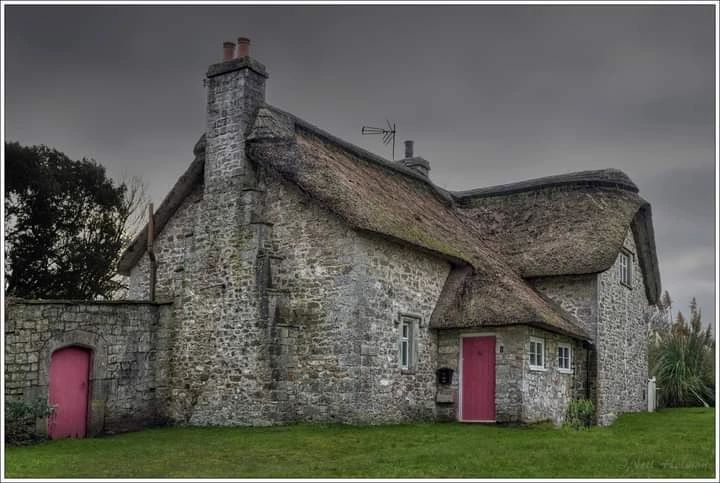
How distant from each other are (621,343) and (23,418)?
17203 mm

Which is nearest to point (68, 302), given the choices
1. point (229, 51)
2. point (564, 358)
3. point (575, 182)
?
point (229, 51)

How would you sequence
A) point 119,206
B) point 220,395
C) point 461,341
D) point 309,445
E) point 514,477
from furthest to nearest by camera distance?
1. point 119,206
2. point 461,341
3. point 220,395
4. point 309,445
5. point 514,477

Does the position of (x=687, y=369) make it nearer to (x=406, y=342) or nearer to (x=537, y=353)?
(x=537, y=353)

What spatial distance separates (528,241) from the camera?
25625mm

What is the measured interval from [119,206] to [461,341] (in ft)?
69.3

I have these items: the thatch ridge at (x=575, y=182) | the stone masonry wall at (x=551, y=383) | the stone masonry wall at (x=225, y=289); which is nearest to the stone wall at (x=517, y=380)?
the stone masonry wall at (x=551, y=383)

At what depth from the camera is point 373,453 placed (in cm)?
1486

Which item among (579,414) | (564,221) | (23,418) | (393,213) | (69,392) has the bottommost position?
(23,418)

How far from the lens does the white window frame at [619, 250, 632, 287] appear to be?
26.4m

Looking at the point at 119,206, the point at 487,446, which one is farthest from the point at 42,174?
the point at 487,446

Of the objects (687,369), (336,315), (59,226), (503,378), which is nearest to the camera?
(336,315)

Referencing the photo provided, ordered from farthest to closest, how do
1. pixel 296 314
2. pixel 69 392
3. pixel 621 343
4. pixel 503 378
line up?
pixel 621 343 < pixel 503 378 < pixel 296 314 < pixel 69 392

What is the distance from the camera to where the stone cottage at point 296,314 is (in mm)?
18828

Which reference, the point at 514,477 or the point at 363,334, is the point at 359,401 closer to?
the point at 363,334
